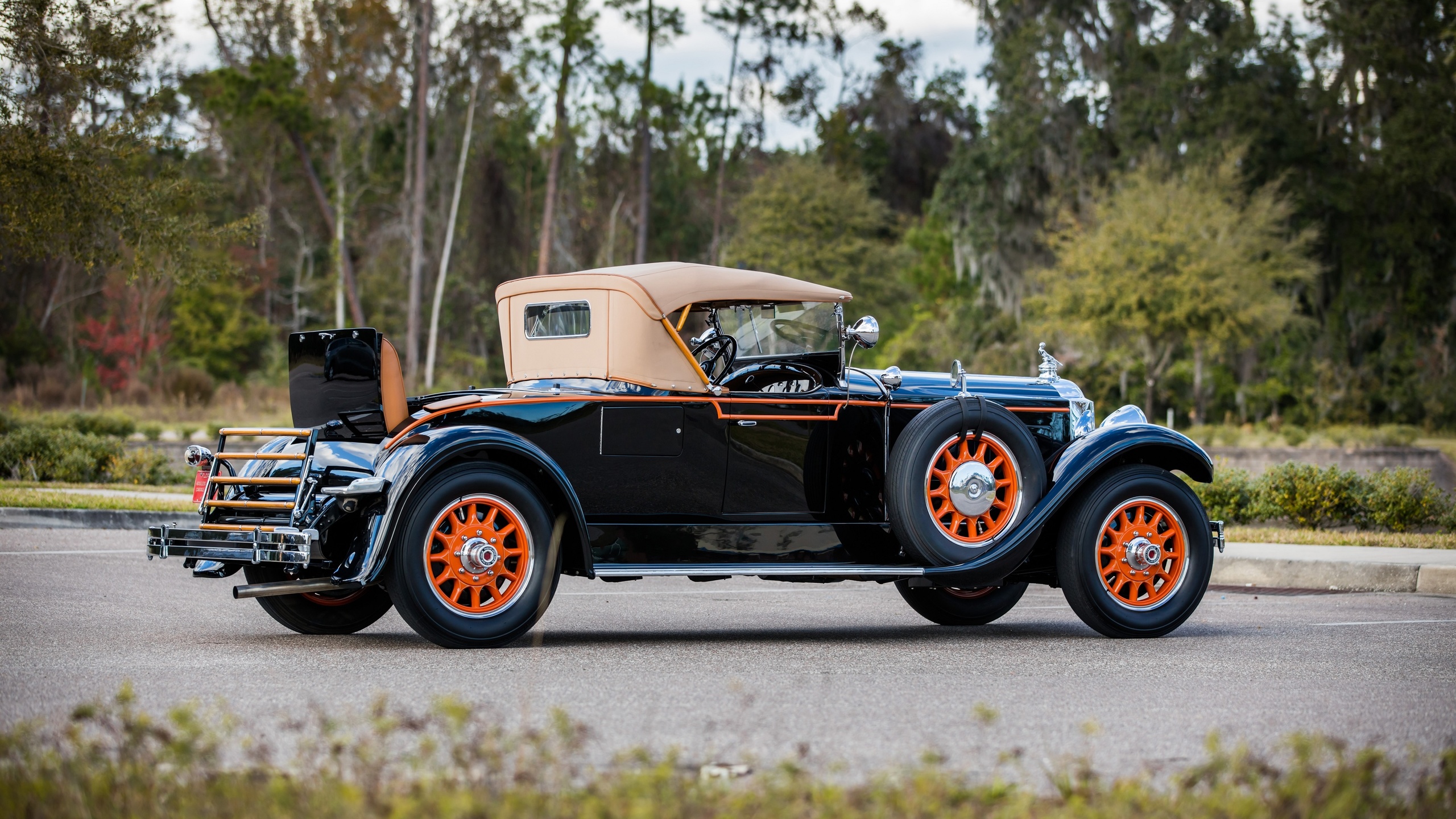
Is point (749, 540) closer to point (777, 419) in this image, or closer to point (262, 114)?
point (777, 419)

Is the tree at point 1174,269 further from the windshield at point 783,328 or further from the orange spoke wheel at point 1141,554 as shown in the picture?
the windshield at point 783,328

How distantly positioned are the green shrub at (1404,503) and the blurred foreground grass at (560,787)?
38.9 ft

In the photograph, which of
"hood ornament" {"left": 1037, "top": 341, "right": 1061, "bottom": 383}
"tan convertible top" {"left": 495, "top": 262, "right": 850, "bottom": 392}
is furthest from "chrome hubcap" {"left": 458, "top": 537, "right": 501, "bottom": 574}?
"hood ornament" {"left": 1037, "top": 341, "right": 1061, "bottom": 383}

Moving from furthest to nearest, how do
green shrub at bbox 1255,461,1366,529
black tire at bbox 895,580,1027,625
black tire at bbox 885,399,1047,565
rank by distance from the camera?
green shrub at bbox 1255,461,1366,529, black tire at bbox 895,580,1027,625, black tire at bbox 885,399,1047,565

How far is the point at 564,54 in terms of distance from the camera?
46.0m

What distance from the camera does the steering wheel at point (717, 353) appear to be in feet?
27.7

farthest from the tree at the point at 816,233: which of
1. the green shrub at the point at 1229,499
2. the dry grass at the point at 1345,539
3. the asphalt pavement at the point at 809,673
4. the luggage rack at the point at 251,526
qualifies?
the luggage rack at the point at 251,526

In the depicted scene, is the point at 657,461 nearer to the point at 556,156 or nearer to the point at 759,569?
the point at 759,569

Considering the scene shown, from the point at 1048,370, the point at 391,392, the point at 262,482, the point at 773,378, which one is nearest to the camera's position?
the point at 262,482

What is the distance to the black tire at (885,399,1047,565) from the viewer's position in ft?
24.8

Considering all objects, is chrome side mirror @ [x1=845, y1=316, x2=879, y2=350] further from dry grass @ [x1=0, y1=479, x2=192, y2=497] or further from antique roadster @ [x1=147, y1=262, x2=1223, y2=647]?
dry grass @ [x1=0, y1=479, x2=192, y2=497]

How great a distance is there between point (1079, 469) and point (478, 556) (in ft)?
10.9

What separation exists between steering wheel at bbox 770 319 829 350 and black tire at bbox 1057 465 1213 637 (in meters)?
1.80

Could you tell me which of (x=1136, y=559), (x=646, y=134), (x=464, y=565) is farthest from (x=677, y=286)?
(x=646, y=134)
